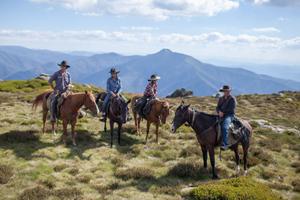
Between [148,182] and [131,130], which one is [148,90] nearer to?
[131,130]

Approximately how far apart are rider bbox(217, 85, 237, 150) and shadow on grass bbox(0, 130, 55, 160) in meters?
9.91

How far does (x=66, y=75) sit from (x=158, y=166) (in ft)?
26.3

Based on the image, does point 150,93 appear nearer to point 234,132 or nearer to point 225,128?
point 234,132

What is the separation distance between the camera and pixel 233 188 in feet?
50.1

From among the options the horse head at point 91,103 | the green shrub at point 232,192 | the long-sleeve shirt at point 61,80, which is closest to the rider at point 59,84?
the long-sleeve shirt at point 61,80

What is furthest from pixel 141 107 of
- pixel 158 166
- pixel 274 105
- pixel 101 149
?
pixel 274 105

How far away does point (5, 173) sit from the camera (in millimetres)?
16250

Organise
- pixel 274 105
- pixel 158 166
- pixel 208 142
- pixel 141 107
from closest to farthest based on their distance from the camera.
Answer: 1. pixel 208 142
2. pixel 158 166
3. pixel 141 107
4. pixel 274 105

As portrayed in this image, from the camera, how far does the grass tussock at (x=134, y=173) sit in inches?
694

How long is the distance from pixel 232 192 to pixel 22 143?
41.8ft

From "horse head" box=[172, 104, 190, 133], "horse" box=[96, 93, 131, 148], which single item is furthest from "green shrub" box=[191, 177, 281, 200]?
"horse" box=[96, 93, 131, 148]

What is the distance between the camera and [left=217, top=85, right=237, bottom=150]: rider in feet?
60.7

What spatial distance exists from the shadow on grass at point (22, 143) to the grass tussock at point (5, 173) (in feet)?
6.80

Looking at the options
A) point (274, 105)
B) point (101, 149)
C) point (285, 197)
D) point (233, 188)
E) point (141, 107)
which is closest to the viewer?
point (233, 188)
